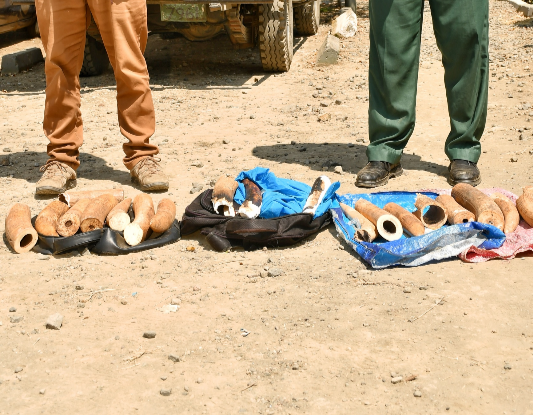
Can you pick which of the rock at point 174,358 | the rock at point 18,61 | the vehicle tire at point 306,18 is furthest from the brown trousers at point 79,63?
the vehicle tire at point 306,18

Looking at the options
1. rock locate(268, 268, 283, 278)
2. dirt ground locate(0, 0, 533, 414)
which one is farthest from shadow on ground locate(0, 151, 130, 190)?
rock locate(268, 268, 283, 278)

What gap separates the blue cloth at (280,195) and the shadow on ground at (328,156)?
0.71m

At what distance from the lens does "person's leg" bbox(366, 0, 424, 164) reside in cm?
392

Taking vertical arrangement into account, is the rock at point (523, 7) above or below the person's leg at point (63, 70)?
below

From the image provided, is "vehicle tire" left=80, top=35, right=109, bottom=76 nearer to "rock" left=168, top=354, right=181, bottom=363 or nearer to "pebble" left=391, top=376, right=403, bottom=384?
A: "rock" left=168, top=354, right=181, bottom=363

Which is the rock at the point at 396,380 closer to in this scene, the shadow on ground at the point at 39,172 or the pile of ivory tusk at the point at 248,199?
the pile of ivory tusk at the point at 248,199

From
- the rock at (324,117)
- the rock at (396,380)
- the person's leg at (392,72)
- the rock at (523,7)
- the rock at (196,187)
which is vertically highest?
the person's leg at (392,72)

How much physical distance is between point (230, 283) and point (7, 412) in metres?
1.11

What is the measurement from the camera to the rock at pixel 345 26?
959 centimetres

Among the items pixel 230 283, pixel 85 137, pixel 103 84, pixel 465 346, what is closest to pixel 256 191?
pixel 230 283

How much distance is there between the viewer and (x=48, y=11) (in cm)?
396

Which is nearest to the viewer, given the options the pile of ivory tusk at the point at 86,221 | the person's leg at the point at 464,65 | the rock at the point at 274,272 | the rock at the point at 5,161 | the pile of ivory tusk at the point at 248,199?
the rock at the point at 274,272

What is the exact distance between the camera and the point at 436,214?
330 cm

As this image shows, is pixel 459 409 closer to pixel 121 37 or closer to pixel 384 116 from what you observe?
pixel 384 116
